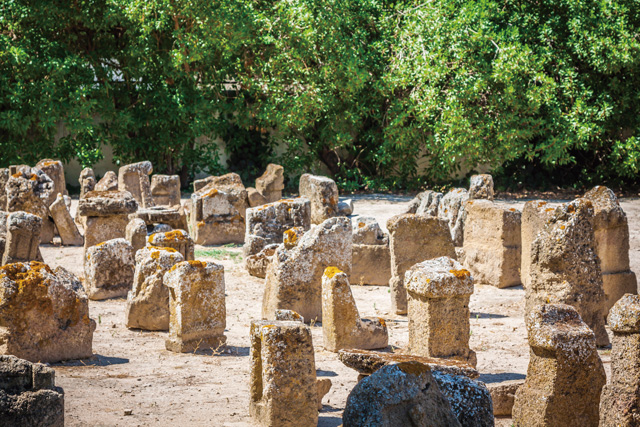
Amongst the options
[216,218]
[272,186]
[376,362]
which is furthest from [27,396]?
[272,186]

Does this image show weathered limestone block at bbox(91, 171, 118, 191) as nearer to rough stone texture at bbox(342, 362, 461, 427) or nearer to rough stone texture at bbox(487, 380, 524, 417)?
rough stone texture at bbox(487, 380, 524, 417)

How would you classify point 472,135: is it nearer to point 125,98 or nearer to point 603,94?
point 603,94

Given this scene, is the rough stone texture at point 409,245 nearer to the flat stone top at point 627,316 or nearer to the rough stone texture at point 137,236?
the rough stone texture at point 137,236

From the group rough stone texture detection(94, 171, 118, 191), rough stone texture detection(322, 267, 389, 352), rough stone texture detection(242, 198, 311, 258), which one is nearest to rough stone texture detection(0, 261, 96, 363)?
rough stone texture detection(322, 267, 389, 352)

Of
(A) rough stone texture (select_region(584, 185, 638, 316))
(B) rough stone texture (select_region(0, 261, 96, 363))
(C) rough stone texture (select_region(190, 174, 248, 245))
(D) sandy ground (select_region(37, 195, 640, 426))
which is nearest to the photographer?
(D) sandy ground (select_region(37, 195, 640, 426))

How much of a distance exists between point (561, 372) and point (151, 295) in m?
4.42

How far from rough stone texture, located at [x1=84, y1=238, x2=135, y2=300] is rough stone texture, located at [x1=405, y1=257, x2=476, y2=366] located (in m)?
4.38

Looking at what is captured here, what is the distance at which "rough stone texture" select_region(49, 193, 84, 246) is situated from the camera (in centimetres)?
1326

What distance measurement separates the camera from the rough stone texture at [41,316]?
254 inches

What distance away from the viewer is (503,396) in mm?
5746

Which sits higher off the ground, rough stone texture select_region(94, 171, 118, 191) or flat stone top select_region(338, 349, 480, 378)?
rough stone texture select_region(94, 171, 118, 191)

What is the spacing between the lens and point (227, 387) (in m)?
6.14

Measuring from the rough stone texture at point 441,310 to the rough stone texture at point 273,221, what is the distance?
17.9 ft

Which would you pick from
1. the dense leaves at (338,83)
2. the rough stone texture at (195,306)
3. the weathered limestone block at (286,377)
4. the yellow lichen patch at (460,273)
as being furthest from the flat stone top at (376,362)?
the dense leaves at (338,83)
